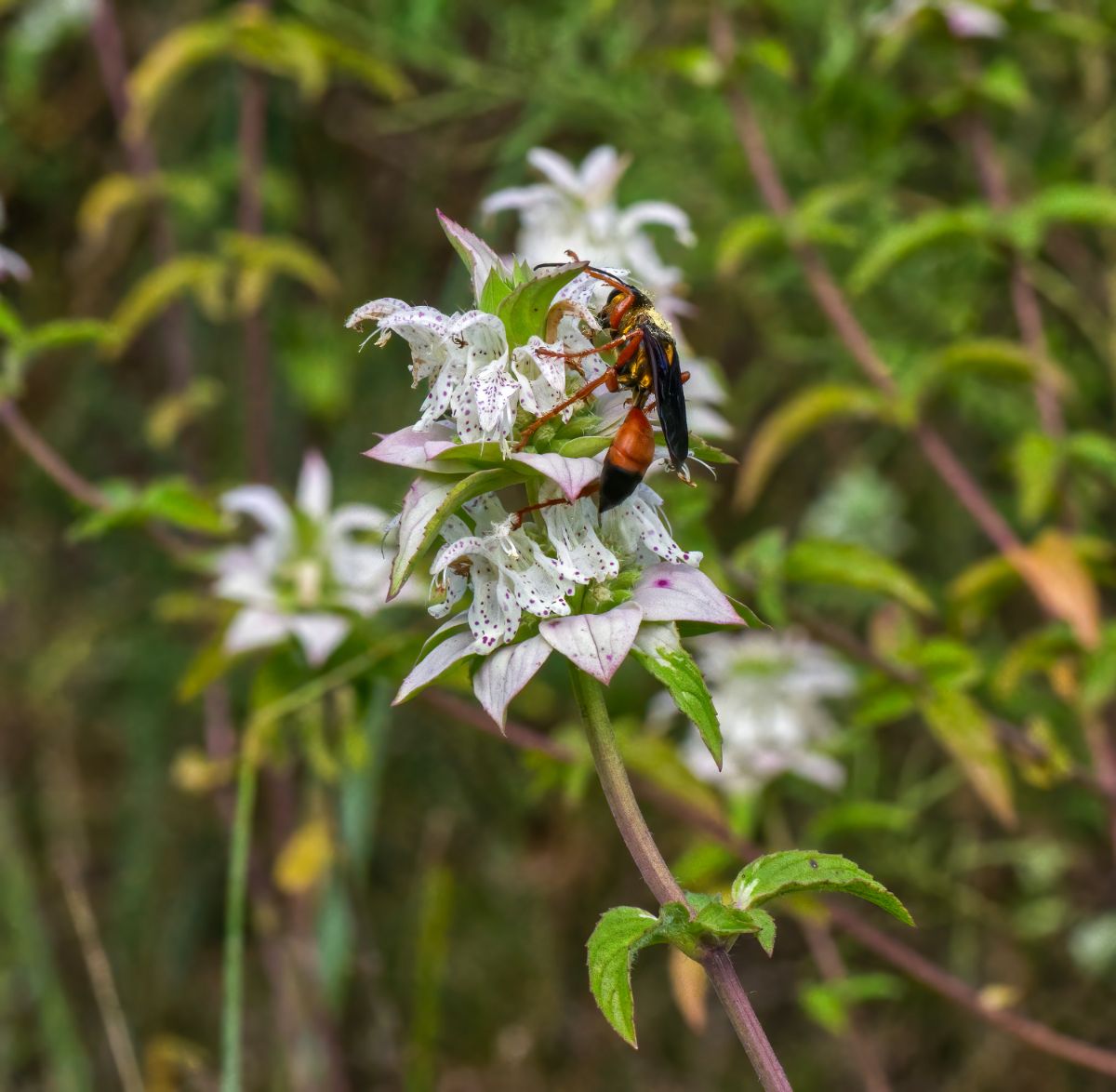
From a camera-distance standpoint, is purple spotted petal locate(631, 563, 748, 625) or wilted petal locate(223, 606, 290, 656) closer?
purple spotted petal locate(631, 563, 748, 625)

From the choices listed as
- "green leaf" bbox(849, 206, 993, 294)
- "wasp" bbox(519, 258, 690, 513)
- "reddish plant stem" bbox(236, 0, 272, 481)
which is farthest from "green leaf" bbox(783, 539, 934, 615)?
"reddish plant stem" bbox(236, 0, 272, 481)

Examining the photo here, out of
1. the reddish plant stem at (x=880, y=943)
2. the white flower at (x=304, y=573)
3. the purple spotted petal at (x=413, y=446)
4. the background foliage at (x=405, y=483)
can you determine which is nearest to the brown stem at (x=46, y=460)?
the background foliage at (x=405, y=483)

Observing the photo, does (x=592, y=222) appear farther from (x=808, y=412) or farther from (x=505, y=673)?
(x=505, y=673)

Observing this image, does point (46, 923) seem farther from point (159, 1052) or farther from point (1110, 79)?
point (1110, 79)

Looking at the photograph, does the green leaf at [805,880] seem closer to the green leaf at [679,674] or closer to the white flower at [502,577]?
the green leaf at [679,674]

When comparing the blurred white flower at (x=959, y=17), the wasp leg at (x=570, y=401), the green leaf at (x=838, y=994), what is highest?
the wasp leg at (x=570, y=401)

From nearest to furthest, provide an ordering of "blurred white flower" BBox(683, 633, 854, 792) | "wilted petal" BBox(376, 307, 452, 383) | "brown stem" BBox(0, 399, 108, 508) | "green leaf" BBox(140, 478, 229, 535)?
"wilted petal" BBox(376, 307, 452, 383) < "green leaf" BBox(140, 478, 229, 535) < "brown stem" BBox(0, 399, 108, 508) < "blurred white flower" BBox(683, 633, 854, 792)

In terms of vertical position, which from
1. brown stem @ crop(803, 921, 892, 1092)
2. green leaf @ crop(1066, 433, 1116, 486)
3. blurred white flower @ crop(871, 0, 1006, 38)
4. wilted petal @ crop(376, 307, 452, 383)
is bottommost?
brown stem @ crop(803, 921, 892, 1092)

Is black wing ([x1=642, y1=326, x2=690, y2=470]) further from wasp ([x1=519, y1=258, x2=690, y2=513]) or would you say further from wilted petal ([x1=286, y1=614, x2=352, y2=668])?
wilted petal ([x1=286, y1=614, x2=352, y2=668])
